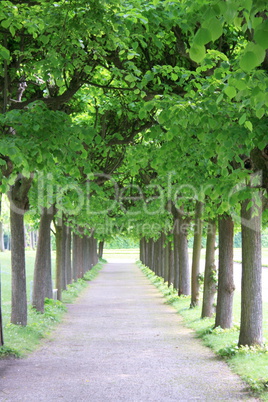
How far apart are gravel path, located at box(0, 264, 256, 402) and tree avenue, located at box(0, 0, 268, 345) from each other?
1537mm

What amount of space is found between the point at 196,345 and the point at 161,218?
13686 mm

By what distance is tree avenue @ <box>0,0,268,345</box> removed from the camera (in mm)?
6836

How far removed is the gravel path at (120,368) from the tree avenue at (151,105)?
1.54 metres

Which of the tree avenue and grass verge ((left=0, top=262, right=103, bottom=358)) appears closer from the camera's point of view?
the tree avenue

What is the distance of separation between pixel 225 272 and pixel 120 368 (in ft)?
15.0

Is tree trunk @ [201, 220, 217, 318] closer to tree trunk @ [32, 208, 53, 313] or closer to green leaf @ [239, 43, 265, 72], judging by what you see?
tree trunk @ [32, 208, 53, 313]

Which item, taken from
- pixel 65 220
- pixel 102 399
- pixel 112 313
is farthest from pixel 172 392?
pixel 65 220

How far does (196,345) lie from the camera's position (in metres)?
13.2

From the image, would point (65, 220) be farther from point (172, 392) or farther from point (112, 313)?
point (172, 392)

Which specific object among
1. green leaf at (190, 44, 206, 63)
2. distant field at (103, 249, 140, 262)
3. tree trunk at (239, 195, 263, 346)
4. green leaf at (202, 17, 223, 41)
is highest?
green leaf at (202, 17, 223, 41)

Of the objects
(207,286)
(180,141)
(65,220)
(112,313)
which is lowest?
(112,313)

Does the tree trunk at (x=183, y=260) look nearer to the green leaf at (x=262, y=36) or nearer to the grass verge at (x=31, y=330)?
the grass verge at (x=31, y=330)

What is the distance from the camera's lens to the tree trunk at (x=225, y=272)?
14.0 metres

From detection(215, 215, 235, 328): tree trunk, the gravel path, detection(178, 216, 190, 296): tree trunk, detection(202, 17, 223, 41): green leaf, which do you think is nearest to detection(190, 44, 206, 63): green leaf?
detection(202, 17, 223, 41): green leaf
